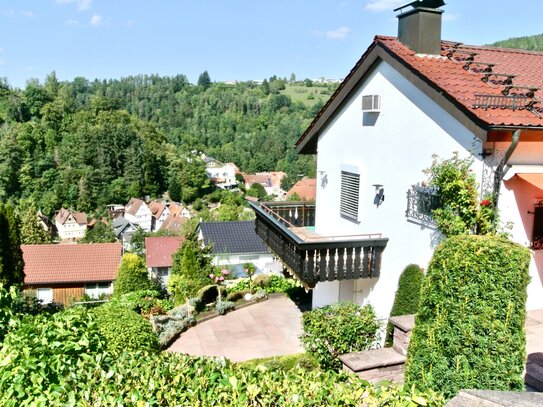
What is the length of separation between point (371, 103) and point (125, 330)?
8.49 metres

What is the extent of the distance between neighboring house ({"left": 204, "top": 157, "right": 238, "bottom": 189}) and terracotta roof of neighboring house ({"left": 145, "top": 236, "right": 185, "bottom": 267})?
3129 inches

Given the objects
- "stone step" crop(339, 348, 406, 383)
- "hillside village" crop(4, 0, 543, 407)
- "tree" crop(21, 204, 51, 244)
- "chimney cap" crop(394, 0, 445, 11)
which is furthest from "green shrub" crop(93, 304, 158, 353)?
"tree" crop(21, 204, 51, 244)

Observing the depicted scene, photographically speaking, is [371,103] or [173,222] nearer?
[371,103]

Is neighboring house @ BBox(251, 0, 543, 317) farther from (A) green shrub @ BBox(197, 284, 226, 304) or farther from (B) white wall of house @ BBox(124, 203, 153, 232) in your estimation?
(B) white wall of house @ BBox(124, 203, 153, 232)

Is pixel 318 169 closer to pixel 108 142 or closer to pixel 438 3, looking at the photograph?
pixel 438 3

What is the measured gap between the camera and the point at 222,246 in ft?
164

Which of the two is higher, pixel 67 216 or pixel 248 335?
pixel 248 335

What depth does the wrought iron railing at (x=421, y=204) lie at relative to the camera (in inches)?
385

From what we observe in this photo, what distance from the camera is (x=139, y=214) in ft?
348

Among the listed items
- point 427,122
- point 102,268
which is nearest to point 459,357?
point 427,122

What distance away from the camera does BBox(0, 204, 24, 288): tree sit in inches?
826

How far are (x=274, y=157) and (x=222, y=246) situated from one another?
119m

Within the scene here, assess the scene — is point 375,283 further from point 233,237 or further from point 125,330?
point 233,237

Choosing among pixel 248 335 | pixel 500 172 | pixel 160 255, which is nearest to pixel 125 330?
pixel 248 335
